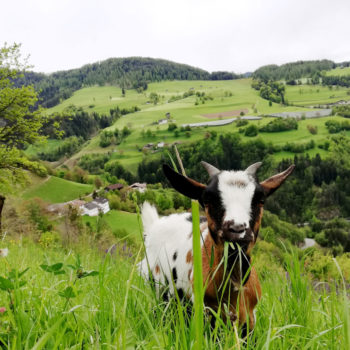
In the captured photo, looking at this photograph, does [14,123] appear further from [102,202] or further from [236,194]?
[102,202]

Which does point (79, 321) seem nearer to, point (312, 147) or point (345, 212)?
point (345, 212)

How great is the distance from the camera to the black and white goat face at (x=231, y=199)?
8.56 feet

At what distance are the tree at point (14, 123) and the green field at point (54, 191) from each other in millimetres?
75166

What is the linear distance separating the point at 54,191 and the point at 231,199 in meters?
108

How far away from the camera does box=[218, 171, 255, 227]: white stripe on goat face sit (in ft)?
8.86

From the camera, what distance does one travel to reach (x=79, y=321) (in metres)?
1.70

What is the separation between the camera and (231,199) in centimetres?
287

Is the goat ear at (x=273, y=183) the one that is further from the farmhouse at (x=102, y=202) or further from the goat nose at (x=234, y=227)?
the farmhouse at (x=102, y=202)

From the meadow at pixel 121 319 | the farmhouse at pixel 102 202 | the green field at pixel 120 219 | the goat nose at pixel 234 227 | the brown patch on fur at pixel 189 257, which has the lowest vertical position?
the green field at pixel 120 219

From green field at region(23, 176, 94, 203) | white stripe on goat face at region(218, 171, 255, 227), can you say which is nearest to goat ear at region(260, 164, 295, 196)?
white stripe on goat face at region(218, 171, 255, 227)

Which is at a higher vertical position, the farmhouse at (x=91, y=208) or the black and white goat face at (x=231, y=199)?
the black and white goat face at (x=231, y=199)

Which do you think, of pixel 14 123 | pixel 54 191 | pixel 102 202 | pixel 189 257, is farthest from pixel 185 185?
pixel 54 191

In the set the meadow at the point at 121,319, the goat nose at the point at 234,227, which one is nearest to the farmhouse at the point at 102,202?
the goat nose at the point at 234,227

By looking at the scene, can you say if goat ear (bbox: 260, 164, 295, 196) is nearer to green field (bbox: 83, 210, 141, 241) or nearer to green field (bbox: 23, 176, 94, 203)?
green field (bbox: 83, 210, 141, 241)
